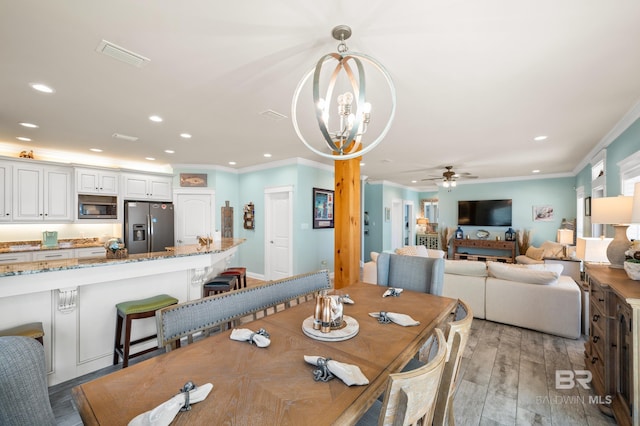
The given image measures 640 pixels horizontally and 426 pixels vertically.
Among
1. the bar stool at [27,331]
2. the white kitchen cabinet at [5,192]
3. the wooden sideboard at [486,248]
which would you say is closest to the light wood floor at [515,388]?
the bar stool at [27,331]

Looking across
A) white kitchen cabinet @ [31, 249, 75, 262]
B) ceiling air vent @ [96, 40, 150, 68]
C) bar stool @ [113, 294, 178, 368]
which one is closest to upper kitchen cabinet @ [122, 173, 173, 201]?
white kitchen cabinet @ [31, 249, 75, 262]

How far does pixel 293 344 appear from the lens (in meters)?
1.26

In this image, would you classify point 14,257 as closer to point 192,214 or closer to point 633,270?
point 192,214

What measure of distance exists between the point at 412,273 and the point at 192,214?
492cm

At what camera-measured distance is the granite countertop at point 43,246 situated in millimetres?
4136

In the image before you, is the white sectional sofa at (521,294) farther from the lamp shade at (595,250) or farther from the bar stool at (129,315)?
the bar stool at (129,315)

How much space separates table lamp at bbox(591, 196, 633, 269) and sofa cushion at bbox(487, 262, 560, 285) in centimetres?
102

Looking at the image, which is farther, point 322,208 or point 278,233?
point 322,208

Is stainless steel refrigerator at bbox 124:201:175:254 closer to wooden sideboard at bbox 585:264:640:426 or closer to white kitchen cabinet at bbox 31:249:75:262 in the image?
white kitchen cabinet at bbox 31:249:75:262

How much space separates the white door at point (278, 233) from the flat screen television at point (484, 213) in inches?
222

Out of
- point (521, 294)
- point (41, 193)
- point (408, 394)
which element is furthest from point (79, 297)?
point (521, 294)

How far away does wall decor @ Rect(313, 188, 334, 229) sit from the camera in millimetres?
5566

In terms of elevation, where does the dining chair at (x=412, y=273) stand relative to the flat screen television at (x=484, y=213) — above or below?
below

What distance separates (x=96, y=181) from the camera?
16.0ft
